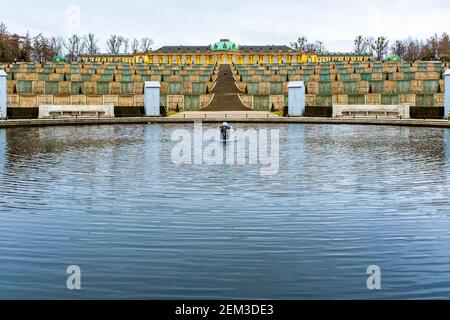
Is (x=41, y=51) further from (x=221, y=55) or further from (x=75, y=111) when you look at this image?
(x=75, y=111)

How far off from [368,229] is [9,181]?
9.59 m

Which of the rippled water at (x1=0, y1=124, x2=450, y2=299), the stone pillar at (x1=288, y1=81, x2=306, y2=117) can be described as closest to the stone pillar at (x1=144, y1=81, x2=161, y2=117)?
the stone pillar at (x1=288, y1=81, x2=306, y2=117)

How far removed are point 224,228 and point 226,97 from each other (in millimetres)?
48618

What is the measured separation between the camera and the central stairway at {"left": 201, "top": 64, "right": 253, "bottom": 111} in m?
56.2

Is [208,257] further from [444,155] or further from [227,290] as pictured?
[444,155]

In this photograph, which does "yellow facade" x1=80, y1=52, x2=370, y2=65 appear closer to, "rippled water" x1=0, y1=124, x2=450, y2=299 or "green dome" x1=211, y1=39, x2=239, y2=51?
"green dome" x1=211, y1=39, x2=239, y2=51

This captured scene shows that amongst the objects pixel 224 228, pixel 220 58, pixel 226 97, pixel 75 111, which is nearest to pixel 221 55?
pixel 220 58

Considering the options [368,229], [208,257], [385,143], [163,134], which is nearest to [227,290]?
[208,257]

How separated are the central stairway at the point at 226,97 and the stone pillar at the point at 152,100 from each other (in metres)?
5.98

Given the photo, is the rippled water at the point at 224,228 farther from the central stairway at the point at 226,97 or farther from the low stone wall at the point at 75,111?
the central stairway at the point at 226,97

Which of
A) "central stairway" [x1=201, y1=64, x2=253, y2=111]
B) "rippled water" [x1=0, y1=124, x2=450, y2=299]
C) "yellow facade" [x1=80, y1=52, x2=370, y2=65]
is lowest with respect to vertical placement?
"rippled water" [x1=0, y1=124, x2=450, y2=299]

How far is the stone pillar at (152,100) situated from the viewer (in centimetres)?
5062

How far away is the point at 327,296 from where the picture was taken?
7848 mm

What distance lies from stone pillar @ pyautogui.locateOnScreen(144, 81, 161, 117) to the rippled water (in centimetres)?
2921
